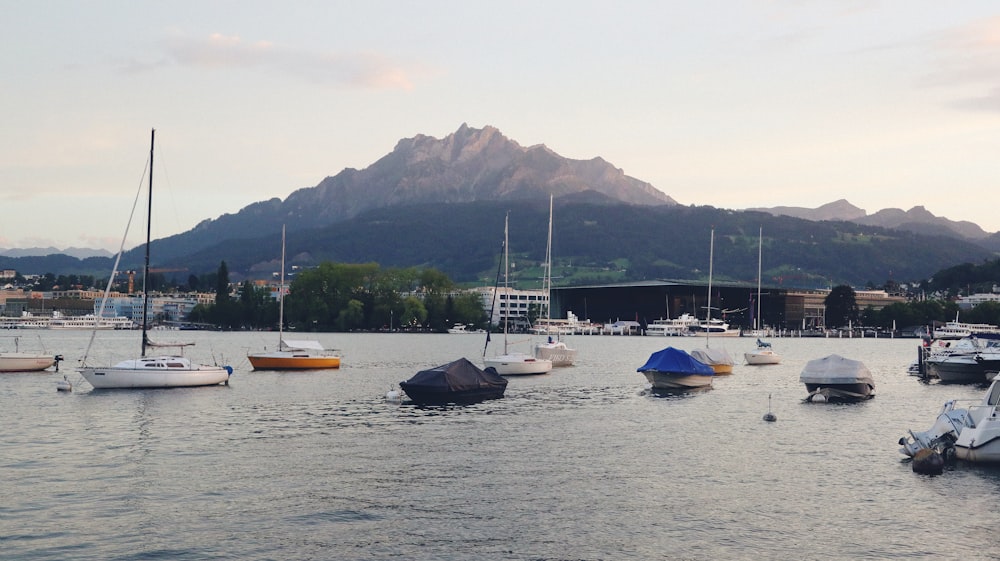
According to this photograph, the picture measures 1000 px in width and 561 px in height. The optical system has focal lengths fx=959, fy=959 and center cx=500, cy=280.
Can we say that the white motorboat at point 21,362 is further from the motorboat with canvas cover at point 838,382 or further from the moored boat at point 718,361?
the motorboat with canvas cover at point 838,382

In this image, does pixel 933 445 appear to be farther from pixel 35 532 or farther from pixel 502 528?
pixel 35 532

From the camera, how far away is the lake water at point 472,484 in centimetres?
2928

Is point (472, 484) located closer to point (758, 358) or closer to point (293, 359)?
point (293, 359)

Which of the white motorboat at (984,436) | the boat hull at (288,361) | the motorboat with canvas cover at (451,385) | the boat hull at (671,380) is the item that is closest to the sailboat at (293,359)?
the boat hull at (288,361)

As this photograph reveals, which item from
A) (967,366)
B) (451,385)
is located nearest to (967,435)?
(451,385)

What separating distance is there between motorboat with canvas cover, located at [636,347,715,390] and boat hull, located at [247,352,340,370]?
40.9m

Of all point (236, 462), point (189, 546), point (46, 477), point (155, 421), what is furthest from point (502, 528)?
point (155, 421)

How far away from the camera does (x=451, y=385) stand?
225ft

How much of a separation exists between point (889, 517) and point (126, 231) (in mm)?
76000

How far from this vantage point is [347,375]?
101 m

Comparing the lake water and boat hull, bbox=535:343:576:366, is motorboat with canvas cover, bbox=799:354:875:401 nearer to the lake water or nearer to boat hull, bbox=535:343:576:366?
the lake water

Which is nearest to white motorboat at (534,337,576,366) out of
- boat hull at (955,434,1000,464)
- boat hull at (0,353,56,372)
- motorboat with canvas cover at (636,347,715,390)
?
motorboat with canvas cover at (636,347,715,390)

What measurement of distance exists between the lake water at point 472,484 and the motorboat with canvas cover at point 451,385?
1.96 meters

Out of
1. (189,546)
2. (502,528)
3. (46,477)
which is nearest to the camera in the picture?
(189,546)
